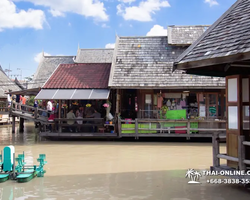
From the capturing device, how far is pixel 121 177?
8.62m

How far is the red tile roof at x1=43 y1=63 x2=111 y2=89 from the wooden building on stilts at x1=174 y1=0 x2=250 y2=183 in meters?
11.0

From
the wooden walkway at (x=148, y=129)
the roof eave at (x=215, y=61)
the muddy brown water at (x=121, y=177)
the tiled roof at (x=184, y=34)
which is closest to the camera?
the roof eave at (x=215, y=61)

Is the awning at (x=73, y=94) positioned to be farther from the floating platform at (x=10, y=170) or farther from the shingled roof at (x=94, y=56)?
the shingled roof at (x=94, y=56)

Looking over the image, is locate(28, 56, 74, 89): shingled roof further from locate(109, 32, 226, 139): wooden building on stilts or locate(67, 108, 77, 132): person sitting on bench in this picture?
locate(67, 108, 77, 132): person sitting on bench

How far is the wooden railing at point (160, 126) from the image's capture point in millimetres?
16422

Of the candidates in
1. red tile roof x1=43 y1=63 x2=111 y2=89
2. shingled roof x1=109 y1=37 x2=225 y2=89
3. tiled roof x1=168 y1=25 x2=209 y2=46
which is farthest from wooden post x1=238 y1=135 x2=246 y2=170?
tiled roof x1=168 y1=25 x2=209 y2=46

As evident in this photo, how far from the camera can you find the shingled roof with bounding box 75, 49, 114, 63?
38.3m

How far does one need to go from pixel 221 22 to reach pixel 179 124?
9777mm

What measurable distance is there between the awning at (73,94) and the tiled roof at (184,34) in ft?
19.3

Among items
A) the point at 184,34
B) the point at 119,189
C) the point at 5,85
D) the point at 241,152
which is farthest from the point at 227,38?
the point at 5,85

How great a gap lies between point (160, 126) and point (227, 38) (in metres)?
10.5

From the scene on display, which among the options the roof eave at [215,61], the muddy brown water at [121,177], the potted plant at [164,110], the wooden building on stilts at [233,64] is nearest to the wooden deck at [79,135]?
the muddy brown water at [121,177]

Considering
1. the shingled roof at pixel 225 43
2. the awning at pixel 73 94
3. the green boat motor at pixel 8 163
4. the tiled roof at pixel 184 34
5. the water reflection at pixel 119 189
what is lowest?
the water reflection at pixel 119 189

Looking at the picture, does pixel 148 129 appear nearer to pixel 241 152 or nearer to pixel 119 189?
pixel 119 189
